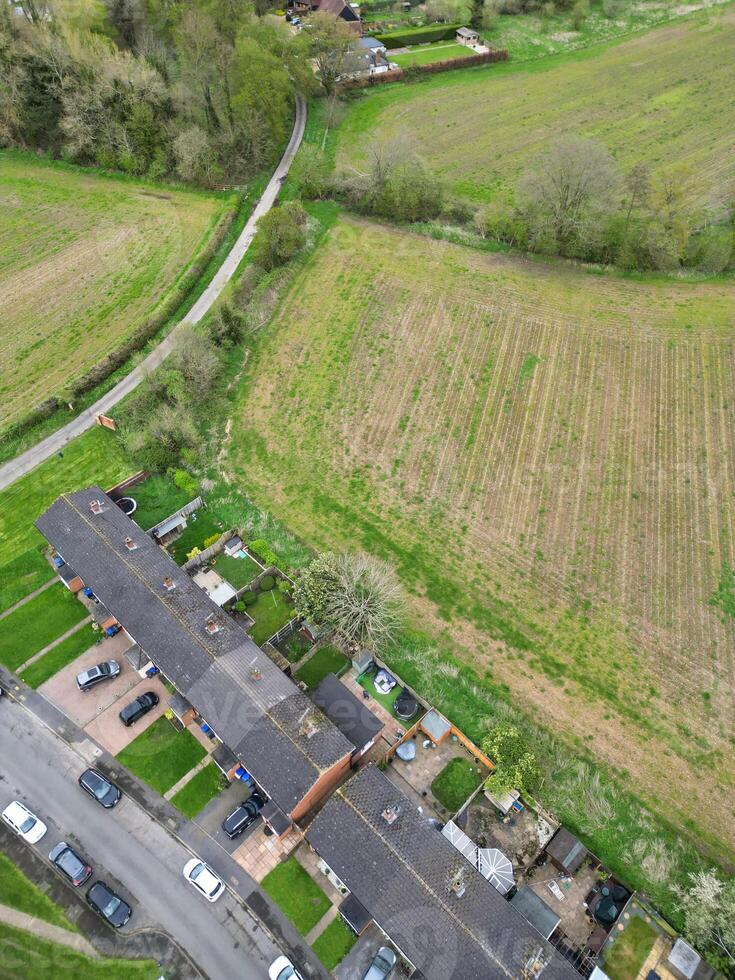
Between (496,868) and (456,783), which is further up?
(456,783)

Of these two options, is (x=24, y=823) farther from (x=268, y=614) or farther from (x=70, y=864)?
(x=268, y=614)

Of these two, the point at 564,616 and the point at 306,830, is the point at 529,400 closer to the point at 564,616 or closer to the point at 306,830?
the point at 564,616

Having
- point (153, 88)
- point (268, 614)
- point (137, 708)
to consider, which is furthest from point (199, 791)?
point (153, 88)

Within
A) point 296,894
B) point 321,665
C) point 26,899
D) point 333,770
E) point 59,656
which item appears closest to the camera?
point 26,899

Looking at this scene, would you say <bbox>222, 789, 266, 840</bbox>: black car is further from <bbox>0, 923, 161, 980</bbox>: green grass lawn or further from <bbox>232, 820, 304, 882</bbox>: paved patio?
<bbox>0, 923, 161, 980</bbox>: green grass lawn

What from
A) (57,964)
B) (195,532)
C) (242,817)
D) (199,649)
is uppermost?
(195,532)

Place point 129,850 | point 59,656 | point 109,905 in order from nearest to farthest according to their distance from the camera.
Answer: point 109,905
point 129,850
point 59,656

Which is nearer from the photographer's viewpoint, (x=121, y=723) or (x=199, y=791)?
(x=199, y=791)
